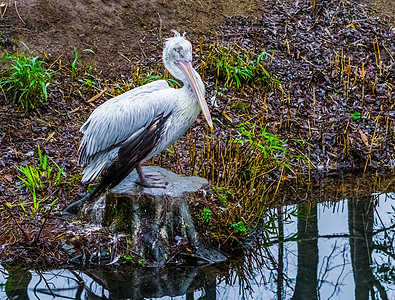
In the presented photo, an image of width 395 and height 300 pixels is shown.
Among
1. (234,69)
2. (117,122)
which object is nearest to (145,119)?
(117,122)

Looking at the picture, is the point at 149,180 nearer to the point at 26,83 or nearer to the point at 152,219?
the point at 152,219

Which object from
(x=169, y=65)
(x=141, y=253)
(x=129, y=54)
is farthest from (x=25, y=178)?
(x=129, y=54)

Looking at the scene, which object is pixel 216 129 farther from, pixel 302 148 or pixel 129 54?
pixel 129 54

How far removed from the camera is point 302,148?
686 centimetres

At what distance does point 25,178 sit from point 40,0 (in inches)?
A: 134

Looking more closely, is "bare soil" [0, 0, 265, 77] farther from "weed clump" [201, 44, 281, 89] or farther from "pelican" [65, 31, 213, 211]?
"pelican" [65, 31, 213, 211]

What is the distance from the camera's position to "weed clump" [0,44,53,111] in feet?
21.2

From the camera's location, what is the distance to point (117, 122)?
181 inches

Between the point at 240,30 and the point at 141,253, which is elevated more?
the point at 240,30

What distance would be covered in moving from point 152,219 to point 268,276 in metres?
1.15

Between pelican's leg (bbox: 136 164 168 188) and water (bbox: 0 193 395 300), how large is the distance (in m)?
0.76

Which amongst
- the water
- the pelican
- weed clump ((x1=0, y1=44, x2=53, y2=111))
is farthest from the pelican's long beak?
weed clump ((x1=0, y1=44, x2=53, y2=111))

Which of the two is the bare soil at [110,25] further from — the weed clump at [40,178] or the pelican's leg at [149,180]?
the pelican's leg at [149,180]

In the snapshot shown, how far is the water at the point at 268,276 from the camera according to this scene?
14.6ft
